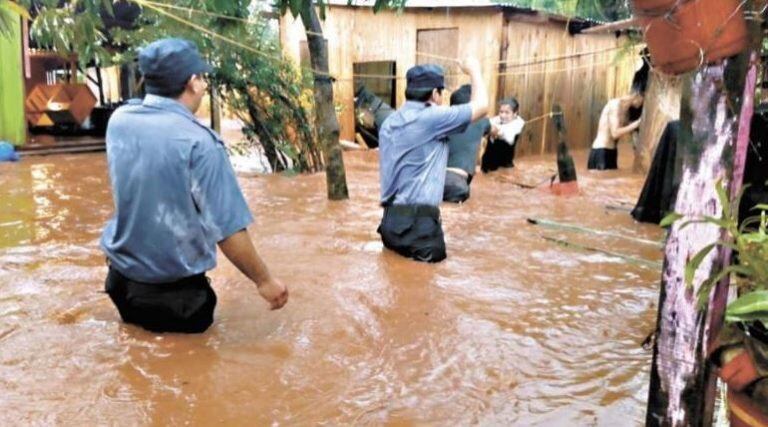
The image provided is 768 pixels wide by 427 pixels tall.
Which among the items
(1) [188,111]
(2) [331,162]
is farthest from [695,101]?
(2) [331,162]

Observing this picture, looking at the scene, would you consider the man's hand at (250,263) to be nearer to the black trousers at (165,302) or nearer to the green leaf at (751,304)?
the black trousers at (165,302)

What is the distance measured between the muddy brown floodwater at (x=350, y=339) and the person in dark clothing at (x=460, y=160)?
134 cm

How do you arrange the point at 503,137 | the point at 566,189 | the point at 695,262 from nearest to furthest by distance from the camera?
the point at 695,262 < the point at 566,189 < the point at 503,137

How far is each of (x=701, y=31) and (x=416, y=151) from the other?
3.43 m

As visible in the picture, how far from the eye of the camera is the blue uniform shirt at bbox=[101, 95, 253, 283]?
342 cm

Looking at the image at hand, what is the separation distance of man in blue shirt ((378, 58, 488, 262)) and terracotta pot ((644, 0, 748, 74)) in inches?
124

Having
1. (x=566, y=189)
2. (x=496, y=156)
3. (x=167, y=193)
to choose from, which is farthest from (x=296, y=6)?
(x=496, y=156)

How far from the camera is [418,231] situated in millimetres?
5406

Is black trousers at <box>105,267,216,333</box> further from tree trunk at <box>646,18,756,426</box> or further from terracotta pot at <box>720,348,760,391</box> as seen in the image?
terracotta pot at <box>720,348,760,391</box>

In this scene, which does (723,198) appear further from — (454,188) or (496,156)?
(496,156)

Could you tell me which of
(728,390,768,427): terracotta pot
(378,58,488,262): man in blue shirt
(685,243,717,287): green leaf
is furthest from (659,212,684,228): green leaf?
(378,58,488,262): man in blue shirt

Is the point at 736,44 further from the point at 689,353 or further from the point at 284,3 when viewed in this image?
the point at 284,3

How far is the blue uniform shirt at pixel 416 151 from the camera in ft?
17.0

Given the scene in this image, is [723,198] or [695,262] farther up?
[723,198]
